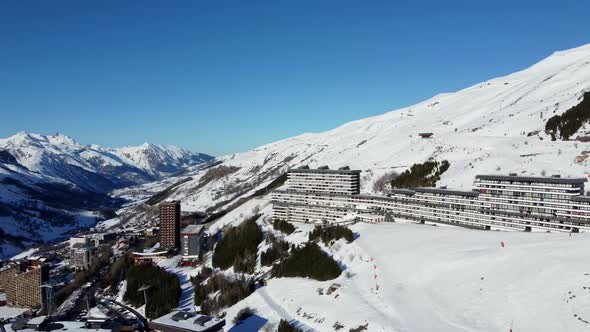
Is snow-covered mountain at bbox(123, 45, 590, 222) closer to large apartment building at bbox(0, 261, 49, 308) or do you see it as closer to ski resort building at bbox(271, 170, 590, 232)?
ski resort building at bbox(271, 170, 590, 232)

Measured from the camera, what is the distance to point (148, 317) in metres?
60.4

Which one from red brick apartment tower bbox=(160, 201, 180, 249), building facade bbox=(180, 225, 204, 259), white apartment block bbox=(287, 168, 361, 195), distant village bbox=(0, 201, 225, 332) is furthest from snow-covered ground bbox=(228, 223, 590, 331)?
red brick apartment tower bbox=(160, 201, 180, 249)

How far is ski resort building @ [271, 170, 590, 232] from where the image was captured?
169 ft

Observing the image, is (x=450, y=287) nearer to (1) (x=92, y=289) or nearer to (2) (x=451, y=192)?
(2) (x=451, y=192)

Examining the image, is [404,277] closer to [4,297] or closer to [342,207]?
[342,207]

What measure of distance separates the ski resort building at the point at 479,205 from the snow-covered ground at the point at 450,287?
15.8 feet

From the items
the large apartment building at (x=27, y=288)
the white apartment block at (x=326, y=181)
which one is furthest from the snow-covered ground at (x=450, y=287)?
the large apartment building at (x=27, y=288)

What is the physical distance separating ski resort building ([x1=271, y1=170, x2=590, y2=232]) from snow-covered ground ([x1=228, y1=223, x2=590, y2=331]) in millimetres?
4824

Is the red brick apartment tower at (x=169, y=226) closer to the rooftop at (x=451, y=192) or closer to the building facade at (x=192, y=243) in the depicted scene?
the building facade at (x=192, y=243)

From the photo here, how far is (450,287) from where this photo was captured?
39.8 m

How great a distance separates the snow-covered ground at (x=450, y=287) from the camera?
33438 mm

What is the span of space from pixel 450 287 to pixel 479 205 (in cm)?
2463

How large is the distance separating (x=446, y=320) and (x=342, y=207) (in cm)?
4672

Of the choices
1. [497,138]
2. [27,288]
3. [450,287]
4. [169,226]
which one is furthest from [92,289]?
[497,138]
